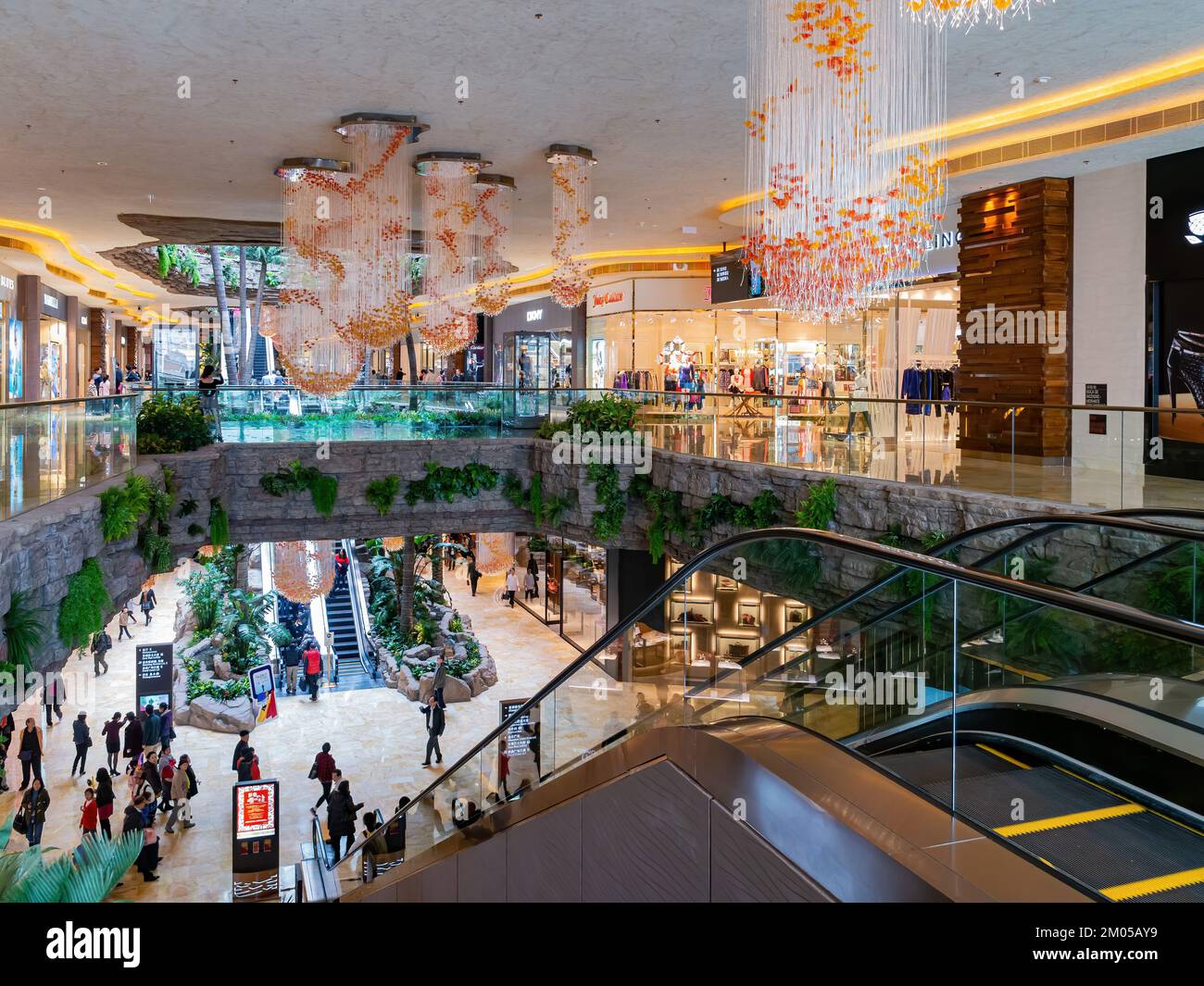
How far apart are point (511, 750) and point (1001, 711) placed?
336 cm

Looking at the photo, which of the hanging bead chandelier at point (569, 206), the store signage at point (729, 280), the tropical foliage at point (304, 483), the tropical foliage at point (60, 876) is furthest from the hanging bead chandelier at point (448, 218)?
the tropical foliage at point (60, 876)

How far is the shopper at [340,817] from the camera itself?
1096 centimetres

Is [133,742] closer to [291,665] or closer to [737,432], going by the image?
[291,665]

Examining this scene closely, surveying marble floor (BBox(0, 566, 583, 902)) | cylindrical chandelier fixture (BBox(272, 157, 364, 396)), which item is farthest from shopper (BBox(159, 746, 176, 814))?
cylindrical chandelier fixture (BBox(272, 157, 364, 396))

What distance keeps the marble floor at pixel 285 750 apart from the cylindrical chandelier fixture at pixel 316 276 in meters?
5.19

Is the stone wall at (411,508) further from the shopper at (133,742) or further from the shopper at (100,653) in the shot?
the shopper at (100,653)

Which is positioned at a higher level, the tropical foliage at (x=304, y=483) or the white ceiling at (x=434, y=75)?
the white ceiling at (x=434, y=75)

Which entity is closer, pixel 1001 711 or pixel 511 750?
pixel 1001 711

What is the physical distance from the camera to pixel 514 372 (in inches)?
1170

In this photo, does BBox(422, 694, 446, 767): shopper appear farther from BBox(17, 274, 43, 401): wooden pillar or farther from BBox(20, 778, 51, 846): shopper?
BBox(17, 274, 43, 401): wooden pillar
